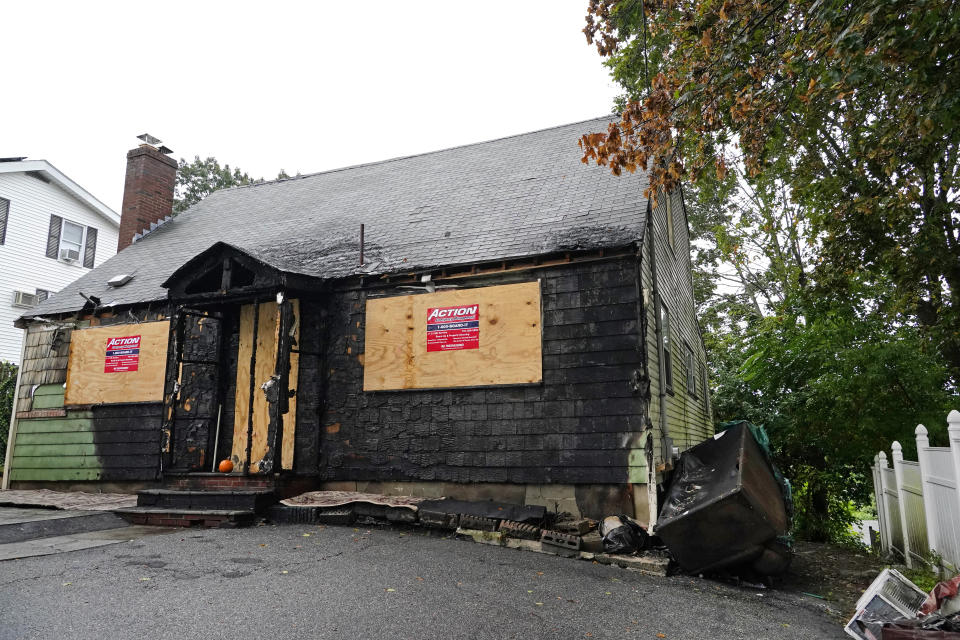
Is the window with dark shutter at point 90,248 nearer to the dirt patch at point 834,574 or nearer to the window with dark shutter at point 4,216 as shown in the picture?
the window with dark shutter at point 4,216

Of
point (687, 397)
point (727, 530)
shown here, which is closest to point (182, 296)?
point (727, 530)

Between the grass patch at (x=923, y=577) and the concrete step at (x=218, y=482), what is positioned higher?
the concrete step at (x=218, y=482)

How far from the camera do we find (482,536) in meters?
7.12

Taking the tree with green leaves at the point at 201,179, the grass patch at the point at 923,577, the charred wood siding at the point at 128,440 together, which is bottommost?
the grass patch at the point at 923,577

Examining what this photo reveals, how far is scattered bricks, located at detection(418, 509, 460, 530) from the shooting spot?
7.39m

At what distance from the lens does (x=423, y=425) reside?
28.7 feet

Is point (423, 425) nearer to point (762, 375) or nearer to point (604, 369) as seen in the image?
point (604, 369)

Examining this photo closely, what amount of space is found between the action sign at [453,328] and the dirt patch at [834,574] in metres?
4.74

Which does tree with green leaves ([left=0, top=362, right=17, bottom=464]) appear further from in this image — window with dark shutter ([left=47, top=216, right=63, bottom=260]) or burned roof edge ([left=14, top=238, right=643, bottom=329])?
window with dark shutter ([left=47, top=216, right=63, bottom=260])

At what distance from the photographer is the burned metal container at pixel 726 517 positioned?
18.5ft

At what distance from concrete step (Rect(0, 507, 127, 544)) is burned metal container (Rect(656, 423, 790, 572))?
716 cm

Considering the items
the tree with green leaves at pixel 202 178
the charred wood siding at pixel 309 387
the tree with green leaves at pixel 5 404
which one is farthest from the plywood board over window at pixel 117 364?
the tree with green leaves at pixel 202 178

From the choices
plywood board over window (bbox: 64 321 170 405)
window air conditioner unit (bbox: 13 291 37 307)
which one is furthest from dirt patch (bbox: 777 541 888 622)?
window air conditioner unit (bbox: 13 291 37 307)

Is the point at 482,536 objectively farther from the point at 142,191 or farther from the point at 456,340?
the point at 142,191
